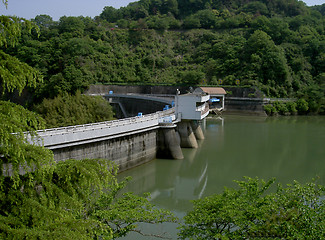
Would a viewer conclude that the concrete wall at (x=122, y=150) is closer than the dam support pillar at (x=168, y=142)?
Yes

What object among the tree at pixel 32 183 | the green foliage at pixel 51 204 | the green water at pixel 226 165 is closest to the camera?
the green foliage at pixel 51 204

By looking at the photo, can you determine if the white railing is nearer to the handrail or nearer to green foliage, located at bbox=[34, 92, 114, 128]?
the handrail

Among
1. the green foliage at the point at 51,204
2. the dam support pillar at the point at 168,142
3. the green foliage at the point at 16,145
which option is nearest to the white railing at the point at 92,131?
the dam support pillar at the point at 168,142

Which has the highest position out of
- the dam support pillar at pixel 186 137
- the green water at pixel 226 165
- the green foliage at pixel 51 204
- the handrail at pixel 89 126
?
the green foliage at pixel 51 204

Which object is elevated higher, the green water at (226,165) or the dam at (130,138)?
the dam at (130,138)

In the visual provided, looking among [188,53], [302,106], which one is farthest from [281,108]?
[188,53]

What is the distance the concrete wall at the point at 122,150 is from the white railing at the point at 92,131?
0.34 m

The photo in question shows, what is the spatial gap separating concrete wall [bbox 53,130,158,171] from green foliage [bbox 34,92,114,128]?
17.0m

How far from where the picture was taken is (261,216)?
8.47m

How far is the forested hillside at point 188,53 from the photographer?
192 ft

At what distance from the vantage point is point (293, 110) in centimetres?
5650

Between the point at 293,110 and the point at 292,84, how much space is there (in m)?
8.28

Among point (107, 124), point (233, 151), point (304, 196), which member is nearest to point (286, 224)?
point (304, 196)

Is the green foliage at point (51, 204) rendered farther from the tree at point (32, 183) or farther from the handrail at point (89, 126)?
the handrail at point (89, 126)
